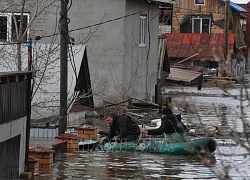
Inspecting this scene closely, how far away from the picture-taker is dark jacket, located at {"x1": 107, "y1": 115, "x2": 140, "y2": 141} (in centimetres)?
1744

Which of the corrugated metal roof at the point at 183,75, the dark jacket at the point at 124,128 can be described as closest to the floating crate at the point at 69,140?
the dark jacket at the point at 124,128

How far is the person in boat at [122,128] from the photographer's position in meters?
17.4

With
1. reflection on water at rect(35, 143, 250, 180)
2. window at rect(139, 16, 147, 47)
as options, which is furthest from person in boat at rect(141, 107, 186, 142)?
window at rect(139, 16, 147, 47)

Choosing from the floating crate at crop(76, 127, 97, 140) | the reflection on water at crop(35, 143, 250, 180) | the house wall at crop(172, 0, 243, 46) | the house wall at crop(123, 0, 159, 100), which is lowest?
the reflection on water at crop(35, 143, 250, 180)

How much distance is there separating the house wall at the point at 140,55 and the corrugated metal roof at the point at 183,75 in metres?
12.3

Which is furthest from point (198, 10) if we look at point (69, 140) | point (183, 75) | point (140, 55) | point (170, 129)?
point (69, 140)

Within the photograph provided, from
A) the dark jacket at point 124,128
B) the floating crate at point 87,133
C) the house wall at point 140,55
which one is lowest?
the floating crate at point 87,133

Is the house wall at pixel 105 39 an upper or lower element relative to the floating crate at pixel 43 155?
upper

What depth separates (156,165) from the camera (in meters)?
15.4

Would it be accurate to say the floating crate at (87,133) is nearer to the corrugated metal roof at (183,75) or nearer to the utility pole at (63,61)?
the utility pole at (63,61)

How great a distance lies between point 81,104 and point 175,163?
9129mm

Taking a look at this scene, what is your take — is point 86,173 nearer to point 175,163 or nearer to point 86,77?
point 175,163

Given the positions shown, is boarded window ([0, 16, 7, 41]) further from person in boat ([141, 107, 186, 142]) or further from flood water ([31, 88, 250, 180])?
person in boat ([141, 107, 186, 142])

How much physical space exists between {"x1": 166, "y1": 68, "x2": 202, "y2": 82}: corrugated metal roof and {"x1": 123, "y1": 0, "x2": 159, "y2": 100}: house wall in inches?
484
